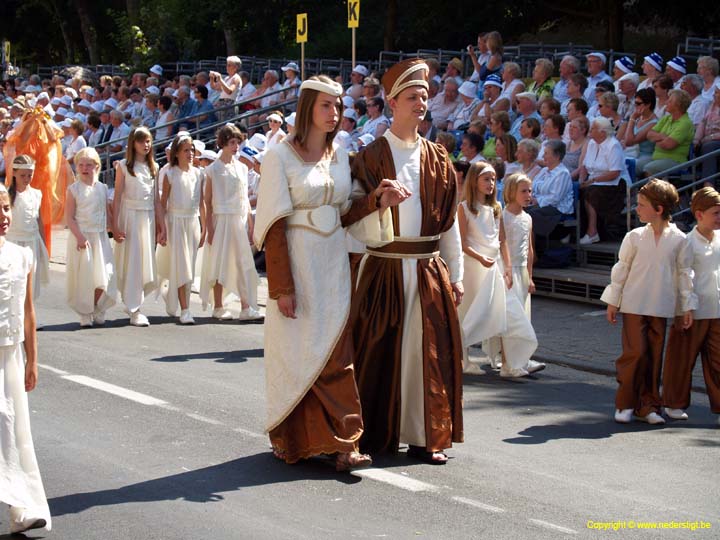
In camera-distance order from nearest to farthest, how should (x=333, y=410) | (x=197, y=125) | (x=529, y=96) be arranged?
(x=333, y=410)
(x=529, y=96)
(x=197, y=125)

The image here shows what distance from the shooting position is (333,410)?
7.00 metres

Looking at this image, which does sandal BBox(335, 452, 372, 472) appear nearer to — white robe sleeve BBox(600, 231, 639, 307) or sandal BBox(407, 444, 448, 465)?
sandal BBox(407, 444, 448, 465)

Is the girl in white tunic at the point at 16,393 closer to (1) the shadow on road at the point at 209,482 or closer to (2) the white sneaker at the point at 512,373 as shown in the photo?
(1) the shadow on road at the point at 209,482

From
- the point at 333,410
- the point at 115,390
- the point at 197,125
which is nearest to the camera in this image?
the point at 333,410

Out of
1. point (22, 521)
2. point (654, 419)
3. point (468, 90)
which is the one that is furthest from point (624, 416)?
point (468, 90)

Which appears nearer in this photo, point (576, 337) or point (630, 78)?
point (576, 337)

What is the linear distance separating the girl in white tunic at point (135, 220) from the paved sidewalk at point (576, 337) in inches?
70.2

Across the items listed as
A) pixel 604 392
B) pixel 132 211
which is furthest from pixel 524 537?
pixel 132 211

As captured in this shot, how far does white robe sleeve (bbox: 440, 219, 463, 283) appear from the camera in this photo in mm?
7602

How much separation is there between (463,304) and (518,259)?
0.65 m

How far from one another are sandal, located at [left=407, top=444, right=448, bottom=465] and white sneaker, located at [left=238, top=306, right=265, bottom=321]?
573 centimetres

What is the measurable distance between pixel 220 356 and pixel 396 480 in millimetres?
4254

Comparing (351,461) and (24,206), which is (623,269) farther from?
(24,206)

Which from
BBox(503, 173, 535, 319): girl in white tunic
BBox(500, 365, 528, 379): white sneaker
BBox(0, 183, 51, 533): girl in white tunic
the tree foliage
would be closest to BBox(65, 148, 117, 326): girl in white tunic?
BBox(503, 173, 535, 319): girl in white tunic
